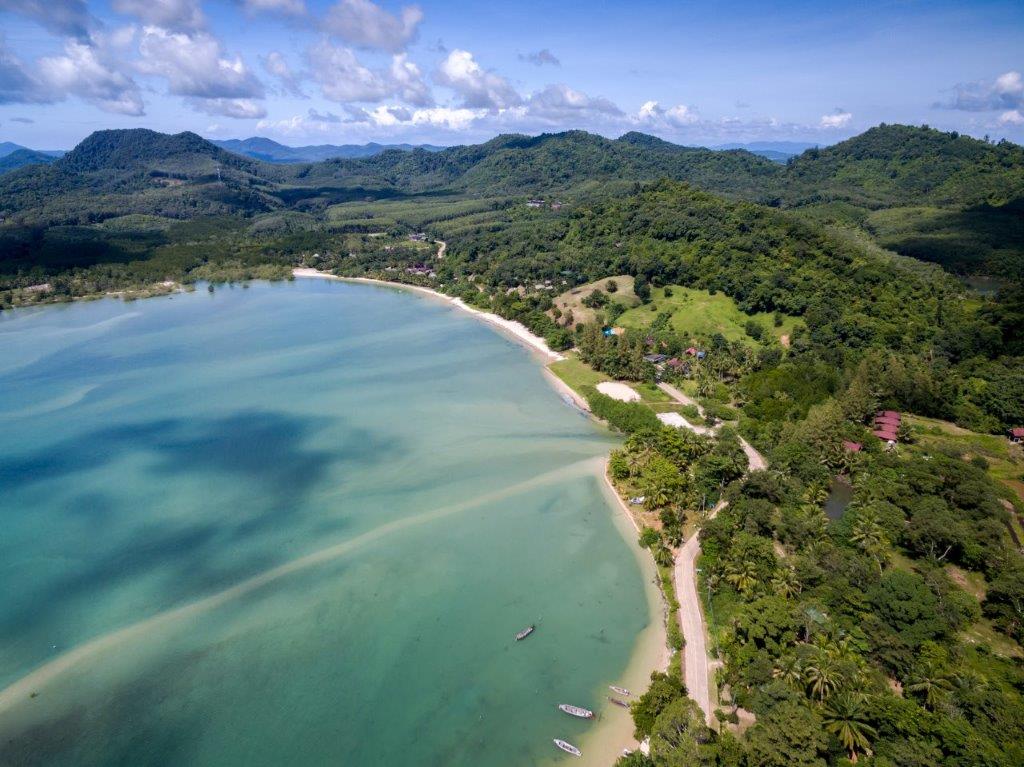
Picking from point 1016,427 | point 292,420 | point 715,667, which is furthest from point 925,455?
point 292,420

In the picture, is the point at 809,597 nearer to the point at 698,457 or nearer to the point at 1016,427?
the point at 698,457

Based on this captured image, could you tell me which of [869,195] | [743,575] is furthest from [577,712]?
[869,195]

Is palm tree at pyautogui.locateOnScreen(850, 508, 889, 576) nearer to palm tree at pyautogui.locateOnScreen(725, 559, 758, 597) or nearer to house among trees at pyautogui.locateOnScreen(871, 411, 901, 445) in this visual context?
palm tree at pyautogui.locateOnScreen(725, 559, 758, 597)

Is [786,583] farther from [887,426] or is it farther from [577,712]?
[887,426]

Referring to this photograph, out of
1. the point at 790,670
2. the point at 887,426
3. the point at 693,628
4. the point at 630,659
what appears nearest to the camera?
the point at 790,670

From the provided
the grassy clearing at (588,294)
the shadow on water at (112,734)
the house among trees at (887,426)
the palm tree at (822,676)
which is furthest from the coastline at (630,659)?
the grassy clearing at (588,294)

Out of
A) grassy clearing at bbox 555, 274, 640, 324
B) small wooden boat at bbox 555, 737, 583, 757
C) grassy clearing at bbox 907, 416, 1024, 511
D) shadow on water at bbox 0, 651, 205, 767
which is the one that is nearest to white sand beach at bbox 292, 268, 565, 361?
grassy clearing at bbox 555, 274, 640, 324
